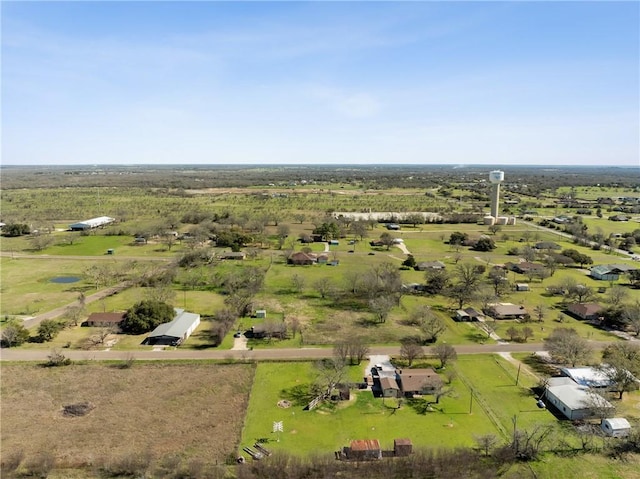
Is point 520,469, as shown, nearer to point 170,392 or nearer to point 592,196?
point 170,392

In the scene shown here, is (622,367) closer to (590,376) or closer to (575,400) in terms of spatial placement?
(590,376)

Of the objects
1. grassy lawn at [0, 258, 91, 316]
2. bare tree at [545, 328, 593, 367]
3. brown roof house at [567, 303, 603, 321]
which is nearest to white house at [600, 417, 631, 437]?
bare tree at [545, 328, 593, 367]

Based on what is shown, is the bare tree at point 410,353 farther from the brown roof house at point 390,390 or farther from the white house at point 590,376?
the white house at point 590,376

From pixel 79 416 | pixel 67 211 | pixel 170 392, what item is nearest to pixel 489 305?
pixel 170 392

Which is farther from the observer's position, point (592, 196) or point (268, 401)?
point (592, 196)

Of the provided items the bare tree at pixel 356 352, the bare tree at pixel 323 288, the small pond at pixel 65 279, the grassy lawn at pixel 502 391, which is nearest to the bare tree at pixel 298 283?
the bare tree at pixel 323 288
